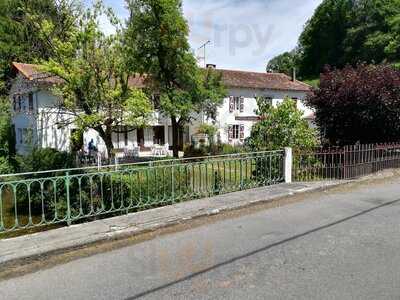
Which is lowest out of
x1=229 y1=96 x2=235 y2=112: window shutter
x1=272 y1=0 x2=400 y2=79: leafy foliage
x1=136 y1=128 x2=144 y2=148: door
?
x1=136 y1=128 x2=144 y2=148: door

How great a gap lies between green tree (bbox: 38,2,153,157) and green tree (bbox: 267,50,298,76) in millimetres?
57737

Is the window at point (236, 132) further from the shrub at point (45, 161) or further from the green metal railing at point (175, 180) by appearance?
the green metal railing at point (175, 180)

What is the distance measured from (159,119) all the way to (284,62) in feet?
180

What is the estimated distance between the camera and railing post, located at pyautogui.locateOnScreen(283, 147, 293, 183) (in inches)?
400

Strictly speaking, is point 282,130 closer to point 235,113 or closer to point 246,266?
point 246,266

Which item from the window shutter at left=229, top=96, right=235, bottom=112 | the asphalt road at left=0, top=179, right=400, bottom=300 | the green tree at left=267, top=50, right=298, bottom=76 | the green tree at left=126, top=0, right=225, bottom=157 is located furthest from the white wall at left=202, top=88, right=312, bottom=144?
the green tree at left=267, top=50, right=298, bottom=76

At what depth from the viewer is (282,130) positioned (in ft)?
37.4

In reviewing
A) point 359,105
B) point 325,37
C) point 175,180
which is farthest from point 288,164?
point 325,37

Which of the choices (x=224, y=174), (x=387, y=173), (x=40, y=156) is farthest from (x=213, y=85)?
(x=224, y=174)

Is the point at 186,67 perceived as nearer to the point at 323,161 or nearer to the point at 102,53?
the point at 102,53

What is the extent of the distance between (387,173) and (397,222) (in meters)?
6.44

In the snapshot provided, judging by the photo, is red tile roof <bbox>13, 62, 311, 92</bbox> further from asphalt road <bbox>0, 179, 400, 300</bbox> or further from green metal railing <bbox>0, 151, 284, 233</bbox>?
asphalt road <bbox>0, 179, 400, 300</bbox>

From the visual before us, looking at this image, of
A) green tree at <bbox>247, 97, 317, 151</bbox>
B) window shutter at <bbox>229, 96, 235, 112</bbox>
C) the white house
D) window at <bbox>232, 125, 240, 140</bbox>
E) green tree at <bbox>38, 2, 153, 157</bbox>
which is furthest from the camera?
window at <bbox>232, 125, 240, 140</bbox>

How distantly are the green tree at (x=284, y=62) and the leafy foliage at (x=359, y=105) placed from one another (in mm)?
58066
